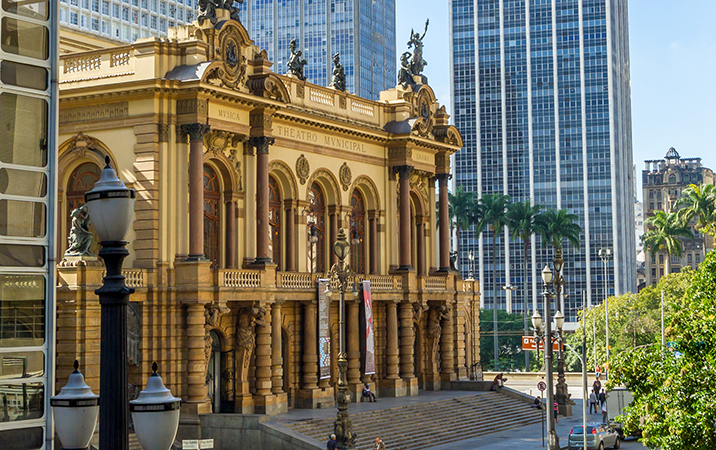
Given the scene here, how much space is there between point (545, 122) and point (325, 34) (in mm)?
39328

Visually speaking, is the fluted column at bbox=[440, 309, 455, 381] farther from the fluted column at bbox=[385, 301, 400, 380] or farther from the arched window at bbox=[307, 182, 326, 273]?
the arched window at bbox=[307, 182, 326, 273]

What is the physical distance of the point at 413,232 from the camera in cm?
6106

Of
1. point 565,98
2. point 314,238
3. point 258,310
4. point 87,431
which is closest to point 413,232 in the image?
point 314,238

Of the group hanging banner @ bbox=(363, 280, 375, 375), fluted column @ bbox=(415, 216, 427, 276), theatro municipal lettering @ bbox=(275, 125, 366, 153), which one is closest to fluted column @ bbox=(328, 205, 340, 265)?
hanging banner @ bbox=(363, 280, 375, 375)

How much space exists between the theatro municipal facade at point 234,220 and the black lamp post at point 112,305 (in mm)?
29304

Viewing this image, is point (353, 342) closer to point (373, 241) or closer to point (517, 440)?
point (373, 241)

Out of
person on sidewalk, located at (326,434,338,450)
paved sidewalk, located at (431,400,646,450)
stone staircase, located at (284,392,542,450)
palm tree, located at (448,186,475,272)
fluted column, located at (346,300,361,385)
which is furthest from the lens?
palm tree, located at (448,186,475,272)

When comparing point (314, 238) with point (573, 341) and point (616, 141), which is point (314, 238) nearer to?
point (573, 341)

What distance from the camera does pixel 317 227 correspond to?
176 ft

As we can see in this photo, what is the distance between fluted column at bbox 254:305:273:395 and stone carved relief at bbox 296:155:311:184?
25.8 feet

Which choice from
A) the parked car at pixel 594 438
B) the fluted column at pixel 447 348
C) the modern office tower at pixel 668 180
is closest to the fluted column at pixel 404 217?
the fluted column at pixel 447 348

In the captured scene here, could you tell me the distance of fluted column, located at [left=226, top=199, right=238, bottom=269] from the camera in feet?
153

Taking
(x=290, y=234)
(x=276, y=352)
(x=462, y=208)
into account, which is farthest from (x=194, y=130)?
(x=462, y=208)

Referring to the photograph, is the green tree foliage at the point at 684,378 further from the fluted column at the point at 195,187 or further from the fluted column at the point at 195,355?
the fluted column at the point at 195,187
